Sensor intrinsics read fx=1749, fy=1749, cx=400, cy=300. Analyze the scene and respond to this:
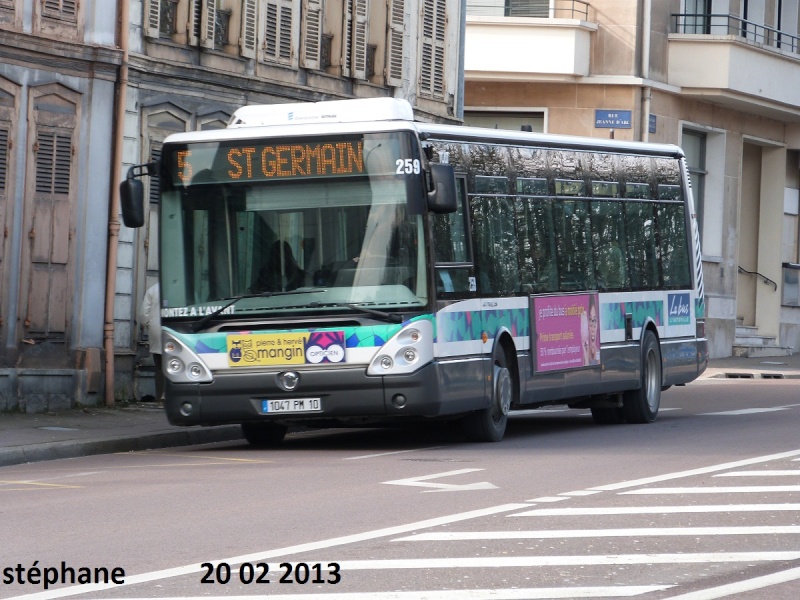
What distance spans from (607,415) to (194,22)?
7.71 meters

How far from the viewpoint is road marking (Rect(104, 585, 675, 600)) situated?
7.75 m

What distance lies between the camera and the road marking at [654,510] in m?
10.8

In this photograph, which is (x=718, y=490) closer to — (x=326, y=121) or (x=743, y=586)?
(x=743, y=586)

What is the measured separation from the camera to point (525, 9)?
35.2 meters

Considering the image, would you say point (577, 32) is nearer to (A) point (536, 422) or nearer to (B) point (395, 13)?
(B) point (395, 13)

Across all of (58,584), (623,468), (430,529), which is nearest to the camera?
(58,584)

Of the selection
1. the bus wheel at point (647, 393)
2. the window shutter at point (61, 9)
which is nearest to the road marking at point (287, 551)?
the bus wheel at point (647, 393)

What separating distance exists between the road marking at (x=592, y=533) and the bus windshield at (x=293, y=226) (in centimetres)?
558

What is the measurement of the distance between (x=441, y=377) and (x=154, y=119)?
8.28 metres

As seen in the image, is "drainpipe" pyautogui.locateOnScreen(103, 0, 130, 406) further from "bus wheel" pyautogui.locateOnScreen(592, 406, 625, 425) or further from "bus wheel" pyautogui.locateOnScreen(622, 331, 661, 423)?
"bus wheel" pyautogui.locateOnScreen(622, 331, 661, 423)

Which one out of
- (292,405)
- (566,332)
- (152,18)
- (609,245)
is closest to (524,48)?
(152,18)

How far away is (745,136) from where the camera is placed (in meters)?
38.7

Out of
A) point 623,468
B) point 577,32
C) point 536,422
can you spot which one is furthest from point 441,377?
point 577,32

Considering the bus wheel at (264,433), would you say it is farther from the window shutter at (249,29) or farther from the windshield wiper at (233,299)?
the window shutter at (249,29)
